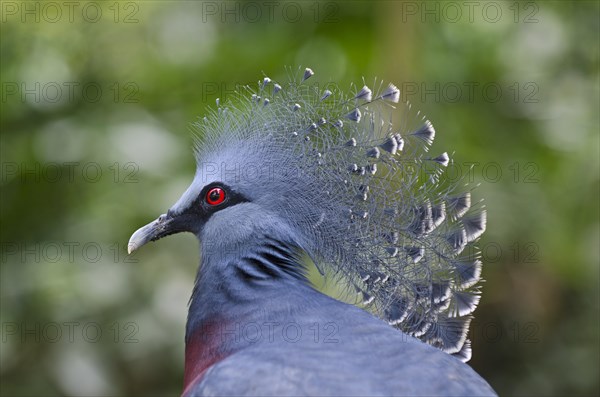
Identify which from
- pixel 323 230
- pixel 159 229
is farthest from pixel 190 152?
pixel 323 230

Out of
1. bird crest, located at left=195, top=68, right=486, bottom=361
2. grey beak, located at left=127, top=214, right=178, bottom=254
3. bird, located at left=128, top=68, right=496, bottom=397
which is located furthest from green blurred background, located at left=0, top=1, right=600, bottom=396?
bird crest, located at left=195, top=68, right=486, bottom=361

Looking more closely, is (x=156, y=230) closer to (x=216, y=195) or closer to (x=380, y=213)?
(x=216, y=195)

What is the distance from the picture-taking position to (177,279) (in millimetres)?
3465

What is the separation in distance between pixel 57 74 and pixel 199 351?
7.17ft

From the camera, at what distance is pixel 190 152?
147 inches

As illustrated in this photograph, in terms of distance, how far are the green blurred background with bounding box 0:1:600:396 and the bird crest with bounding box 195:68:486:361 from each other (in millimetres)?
1364

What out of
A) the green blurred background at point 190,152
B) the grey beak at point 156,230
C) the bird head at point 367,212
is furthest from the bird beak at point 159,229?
the green blurred background at point 190,152

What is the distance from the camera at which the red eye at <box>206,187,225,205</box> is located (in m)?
2.24

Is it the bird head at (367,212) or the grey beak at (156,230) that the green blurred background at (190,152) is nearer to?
the grey beak at (156,230)

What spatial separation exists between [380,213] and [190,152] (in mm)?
1749

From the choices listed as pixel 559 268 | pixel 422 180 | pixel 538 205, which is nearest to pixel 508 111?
pixel 538 205

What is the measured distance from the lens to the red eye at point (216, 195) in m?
2.24

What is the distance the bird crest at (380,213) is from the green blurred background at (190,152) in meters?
1.36

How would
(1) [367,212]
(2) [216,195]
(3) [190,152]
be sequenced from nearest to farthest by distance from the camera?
(1) [367,212] < (2) [216,195] < (3) [190,152]
